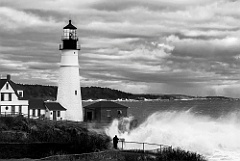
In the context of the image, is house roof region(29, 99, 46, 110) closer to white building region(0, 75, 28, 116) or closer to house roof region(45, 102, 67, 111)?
house roof region(45, 102, 67, 111)

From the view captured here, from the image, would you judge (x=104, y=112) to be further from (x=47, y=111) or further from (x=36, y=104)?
(x=36, y=104)

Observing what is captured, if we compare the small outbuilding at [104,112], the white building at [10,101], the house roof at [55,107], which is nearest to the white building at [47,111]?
the house roof at [55,107]

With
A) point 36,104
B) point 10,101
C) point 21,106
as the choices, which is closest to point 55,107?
point 36,104

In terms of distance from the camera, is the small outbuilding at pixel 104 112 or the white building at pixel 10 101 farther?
the small outbuilding at pixel 104 112

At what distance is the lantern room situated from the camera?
48.2 meters

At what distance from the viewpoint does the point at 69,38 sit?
160 feet

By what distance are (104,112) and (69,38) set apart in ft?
31.0

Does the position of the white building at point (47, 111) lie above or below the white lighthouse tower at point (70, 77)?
below

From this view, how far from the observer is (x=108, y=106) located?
171 feet

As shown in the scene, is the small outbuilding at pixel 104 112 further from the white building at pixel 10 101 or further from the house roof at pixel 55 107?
the white building at pixel 10 101

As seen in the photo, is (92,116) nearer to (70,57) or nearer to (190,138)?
(70,57)

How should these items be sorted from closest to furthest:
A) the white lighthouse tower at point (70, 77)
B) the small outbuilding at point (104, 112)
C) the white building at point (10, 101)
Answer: the white building at point (10, 101)
the white lighthouse tower at point (70, 77)
the small outbuilding at point (104, 112)

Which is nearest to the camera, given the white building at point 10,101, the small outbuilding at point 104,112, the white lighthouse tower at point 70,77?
the white building at point 10,101

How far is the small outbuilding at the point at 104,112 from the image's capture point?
51.2 metres
